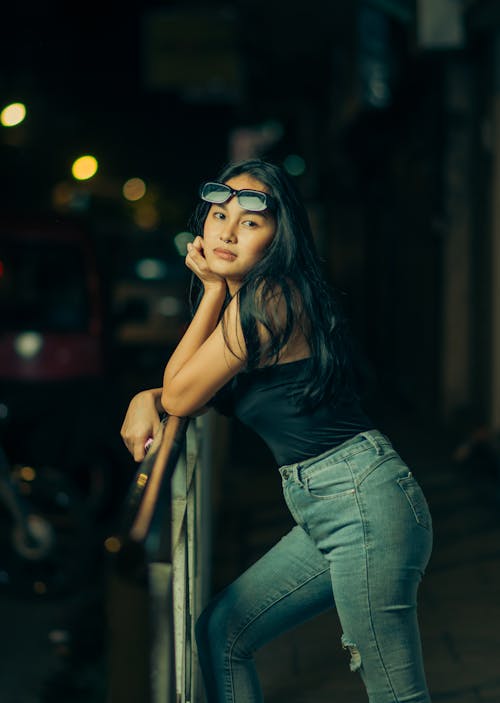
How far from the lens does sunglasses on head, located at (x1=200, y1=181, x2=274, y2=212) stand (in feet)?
8.82

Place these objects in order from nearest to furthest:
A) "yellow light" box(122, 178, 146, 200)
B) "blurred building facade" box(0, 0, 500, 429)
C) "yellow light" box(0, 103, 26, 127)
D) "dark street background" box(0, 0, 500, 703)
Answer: "dark street background" box(0, 0, 500, 703) < "yellow light" box(0, 103, 26, 127) < "blurred building facade" box(0, 0, 500, 429) < "yellow light" box(122, 178, 146, 200)

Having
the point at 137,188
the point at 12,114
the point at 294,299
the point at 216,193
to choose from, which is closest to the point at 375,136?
the point at 12,114

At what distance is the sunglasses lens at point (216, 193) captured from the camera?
2.74 metres

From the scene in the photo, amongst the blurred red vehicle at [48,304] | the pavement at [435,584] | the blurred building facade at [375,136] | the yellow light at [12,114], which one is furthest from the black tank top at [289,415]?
the blurred red vehicle at [48,304]

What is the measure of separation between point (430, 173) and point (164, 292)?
13942mm

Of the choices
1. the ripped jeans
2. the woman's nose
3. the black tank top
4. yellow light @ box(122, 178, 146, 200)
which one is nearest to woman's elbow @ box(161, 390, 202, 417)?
the black tank top

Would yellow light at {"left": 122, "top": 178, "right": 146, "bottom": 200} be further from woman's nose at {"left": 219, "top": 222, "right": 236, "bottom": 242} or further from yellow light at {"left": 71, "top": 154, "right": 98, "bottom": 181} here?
woman's nose at {"left": 219, "top": 222, "right": 236, "bottom": 242}

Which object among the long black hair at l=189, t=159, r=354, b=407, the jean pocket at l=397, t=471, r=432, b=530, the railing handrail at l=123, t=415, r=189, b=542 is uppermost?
the long black hair at l=189, t=159, r=354, b=407

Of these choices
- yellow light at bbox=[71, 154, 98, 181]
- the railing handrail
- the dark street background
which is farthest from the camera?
yellow light at bbox=[71, 154, 98, 181]

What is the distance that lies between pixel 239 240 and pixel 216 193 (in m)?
0.13

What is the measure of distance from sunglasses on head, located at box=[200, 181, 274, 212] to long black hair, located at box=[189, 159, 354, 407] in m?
0.04

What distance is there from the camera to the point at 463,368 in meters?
11.8

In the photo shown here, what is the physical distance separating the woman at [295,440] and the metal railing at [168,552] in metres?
0.17

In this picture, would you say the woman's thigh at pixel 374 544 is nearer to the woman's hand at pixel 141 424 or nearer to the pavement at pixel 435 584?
the woman's hand at pixel 141 424
